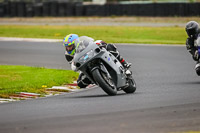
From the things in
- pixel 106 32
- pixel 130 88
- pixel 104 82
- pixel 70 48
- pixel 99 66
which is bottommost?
pixel 106 32

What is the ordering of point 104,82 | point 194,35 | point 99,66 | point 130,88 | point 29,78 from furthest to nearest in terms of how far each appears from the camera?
point 29,78 → point 194,35 → point 130,88 → point 99,66 → point 104,82

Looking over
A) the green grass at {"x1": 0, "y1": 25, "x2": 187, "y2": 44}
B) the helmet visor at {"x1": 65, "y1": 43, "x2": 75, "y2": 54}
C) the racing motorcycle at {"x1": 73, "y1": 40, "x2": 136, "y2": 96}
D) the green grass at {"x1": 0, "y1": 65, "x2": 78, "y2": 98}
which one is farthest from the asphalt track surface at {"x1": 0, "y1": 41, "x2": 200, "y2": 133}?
the green grass at {"x1": 0, "y1": 25, "x2": 187, "y2": 44}

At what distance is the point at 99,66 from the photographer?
33.9ft

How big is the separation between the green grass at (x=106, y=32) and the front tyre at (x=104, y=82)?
19105mm

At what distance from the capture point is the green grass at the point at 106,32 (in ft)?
102

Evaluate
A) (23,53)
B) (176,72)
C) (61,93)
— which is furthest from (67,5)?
(61,93)

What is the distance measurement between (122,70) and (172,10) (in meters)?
31.3

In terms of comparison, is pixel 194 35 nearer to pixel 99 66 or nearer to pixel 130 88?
pixel 130 88

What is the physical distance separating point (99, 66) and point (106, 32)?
2385 cm

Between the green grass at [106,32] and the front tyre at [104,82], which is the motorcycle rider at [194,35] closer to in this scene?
the front tyre at [104,82]

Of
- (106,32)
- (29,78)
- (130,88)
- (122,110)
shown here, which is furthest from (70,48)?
(106,32)

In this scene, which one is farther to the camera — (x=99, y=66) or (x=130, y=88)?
(x=130, y=88)

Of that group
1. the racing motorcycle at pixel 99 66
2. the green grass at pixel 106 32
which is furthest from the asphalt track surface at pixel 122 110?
the green grass at pixel 106 32

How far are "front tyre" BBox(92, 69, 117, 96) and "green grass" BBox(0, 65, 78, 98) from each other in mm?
1960
